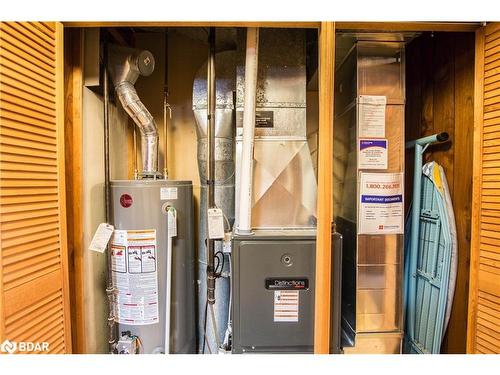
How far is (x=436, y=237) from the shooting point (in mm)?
1383

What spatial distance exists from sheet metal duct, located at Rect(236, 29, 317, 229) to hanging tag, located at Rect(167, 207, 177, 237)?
1.28 feet

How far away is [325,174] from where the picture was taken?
100cm

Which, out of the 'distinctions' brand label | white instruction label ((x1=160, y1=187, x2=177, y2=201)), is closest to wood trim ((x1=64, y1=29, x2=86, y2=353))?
white instruction label ((x1=160, y1=187, x2=177, y2=201))

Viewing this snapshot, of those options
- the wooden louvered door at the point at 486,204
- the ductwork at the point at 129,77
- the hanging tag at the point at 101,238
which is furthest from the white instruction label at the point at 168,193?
the wooden louvered door at the point at 486,204

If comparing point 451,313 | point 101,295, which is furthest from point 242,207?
point 451,313

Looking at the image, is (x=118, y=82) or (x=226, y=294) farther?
(x=226, y=294)

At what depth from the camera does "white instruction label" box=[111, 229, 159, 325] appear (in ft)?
4.25

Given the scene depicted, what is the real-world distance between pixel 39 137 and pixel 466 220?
207 centimetres

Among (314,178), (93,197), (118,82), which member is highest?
(118,82)

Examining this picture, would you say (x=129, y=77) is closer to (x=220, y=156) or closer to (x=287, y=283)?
(x=220, y=156)

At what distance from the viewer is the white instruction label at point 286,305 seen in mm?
1135

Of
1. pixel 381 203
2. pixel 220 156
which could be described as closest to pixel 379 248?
pixel 381 203

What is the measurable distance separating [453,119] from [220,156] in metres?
1.36
